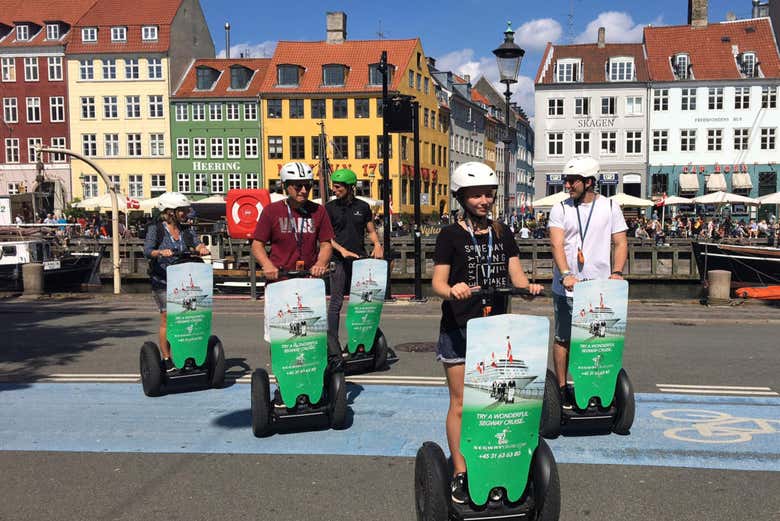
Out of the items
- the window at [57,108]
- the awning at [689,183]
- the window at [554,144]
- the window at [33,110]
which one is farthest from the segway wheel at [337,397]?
the window at [33,110]

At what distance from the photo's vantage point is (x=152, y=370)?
692cm

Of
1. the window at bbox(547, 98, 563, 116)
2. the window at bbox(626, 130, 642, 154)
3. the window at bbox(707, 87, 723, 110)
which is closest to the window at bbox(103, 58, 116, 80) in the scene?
the window at bbox(547, 98, 563, 116)

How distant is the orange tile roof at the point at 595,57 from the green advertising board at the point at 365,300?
4887 cm

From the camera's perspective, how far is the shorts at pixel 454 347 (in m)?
4.08

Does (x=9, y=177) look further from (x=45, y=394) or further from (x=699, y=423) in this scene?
(x=699, y=423)

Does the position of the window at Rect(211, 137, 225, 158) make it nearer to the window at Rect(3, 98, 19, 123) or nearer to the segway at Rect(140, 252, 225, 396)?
the window at Rect(3, 98, 19, 123)

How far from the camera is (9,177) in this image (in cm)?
5716

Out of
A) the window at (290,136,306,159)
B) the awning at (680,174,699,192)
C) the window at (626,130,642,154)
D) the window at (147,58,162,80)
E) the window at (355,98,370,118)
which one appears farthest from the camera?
the window at (290,136,306,159)

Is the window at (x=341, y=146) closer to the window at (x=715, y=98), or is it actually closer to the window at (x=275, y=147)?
the window at (x=275, y=147)

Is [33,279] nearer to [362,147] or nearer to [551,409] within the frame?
[551,409]

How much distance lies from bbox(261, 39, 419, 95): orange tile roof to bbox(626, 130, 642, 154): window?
16.7 m

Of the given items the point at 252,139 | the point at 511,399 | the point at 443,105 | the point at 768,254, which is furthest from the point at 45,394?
the point at 443,105

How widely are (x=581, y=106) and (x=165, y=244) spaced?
167 feet

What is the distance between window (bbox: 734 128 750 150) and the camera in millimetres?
52312
